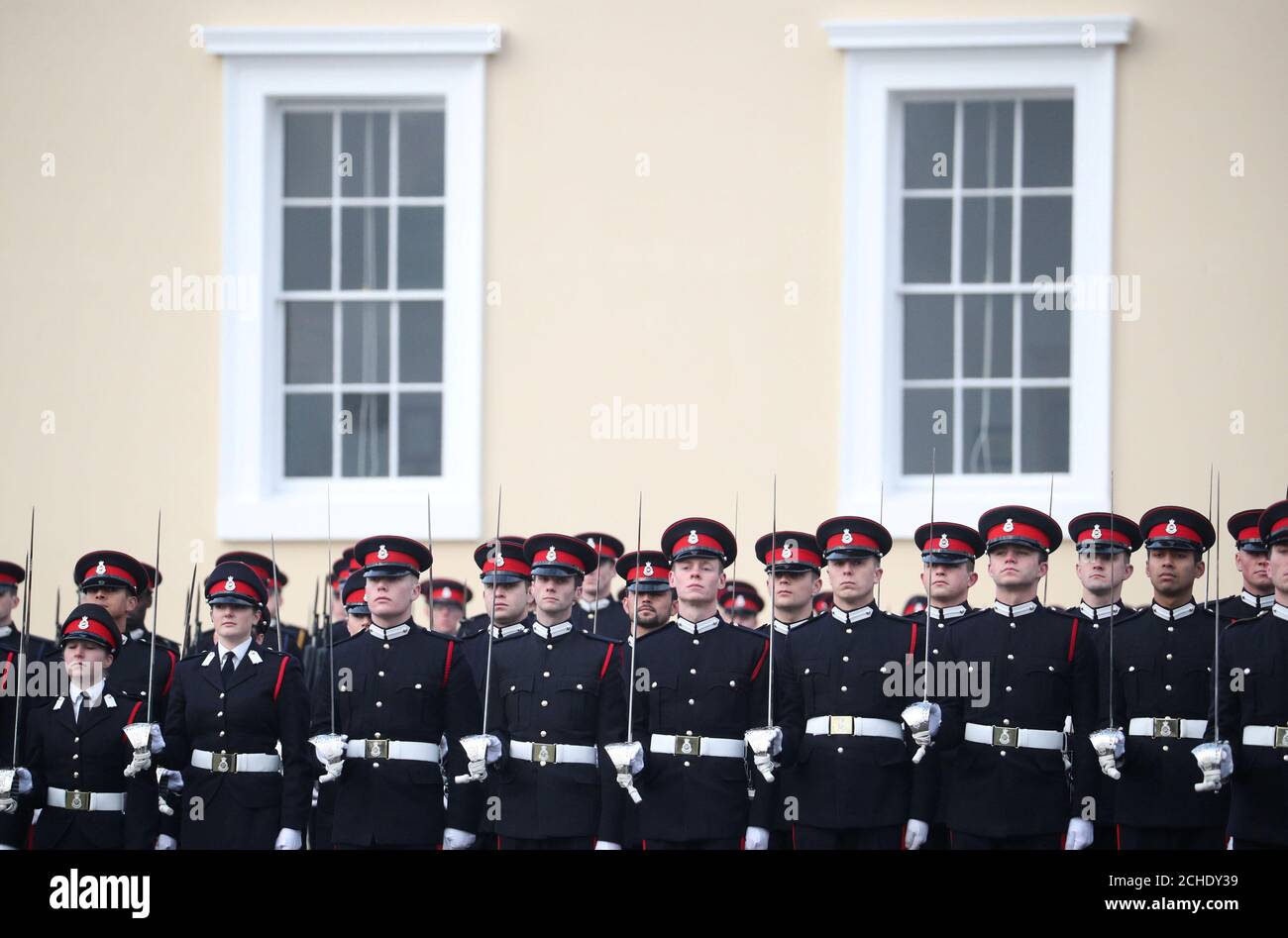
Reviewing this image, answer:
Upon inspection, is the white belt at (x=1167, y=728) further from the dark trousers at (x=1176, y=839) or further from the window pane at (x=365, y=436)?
the window pane at (x=365, y=436)

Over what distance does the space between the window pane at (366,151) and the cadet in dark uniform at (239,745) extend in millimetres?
5770

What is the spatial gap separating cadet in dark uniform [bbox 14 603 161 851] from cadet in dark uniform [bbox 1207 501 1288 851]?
4.46 meters

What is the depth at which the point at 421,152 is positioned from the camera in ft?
43.6

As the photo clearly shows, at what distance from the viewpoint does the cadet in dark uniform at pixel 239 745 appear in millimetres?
7930

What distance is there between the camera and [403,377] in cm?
1338

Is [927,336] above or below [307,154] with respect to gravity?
below

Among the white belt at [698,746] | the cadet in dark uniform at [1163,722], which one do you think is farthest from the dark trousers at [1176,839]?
the white belt at [698,746]

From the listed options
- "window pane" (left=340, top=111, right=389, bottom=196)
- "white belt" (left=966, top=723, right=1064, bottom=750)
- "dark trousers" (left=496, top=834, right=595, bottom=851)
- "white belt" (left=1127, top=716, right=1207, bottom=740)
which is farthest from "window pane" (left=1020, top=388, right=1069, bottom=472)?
"dark trousers" (left=496, top=834, right=595, bottom=851)

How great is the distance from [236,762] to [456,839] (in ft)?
3.29

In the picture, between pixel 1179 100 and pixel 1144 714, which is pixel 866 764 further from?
pixel 1179 100

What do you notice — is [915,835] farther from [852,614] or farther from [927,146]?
[927,146]

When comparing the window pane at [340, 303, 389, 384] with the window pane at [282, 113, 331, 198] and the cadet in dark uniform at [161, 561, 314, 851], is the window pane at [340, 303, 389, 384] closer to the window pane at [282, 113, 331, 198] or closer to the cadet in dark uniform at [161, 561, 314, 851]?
the window pane at [282, 113, 331, 198]

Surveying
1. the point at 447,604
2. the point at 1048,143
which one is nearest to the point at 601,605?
the point at 447,604

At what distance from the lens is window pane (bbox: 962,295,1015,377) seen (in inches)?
512
